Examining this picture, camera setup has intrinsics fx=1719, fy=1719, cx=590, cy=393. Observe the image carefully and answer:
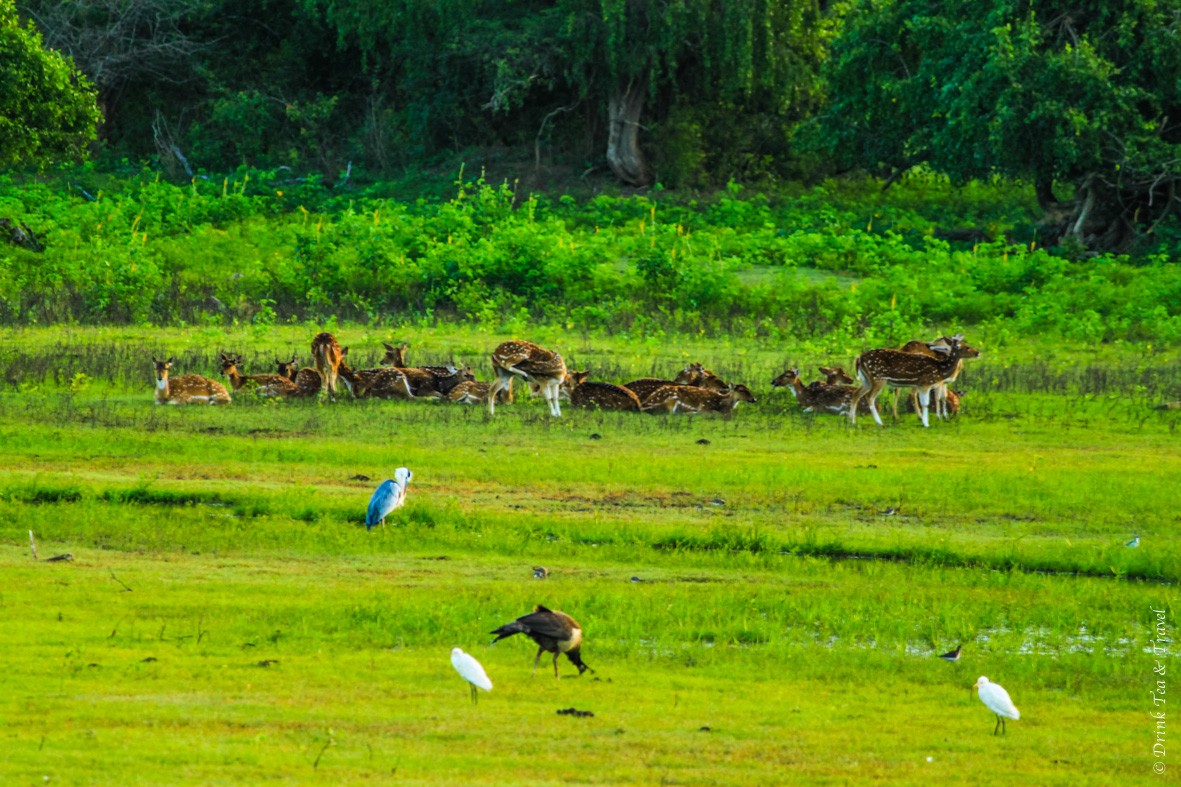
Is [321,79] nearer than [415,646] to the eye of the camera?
No

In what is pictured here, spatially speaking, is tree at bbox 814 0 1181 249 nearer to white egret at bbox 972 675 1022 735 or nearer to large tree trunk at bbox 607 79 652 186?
large tree trunk at bbox 607 79 652 186

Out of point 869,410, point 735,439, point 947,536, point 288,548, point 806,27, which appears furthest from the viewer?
point 806,27

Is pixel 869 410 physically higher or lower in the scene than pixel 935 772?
lower

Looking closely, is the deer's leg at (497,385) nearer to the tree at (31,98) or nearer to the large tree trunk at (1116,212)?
the tree at (31,98)

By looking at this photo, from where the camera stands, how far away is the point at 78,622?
11234 mm

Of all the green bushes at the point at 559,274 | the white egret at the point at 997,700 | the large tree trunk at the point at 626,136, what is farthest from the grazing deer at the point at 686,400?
the large tree trunk at the point at 626,136

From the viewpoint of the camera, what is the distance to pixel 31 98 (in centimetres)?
2678

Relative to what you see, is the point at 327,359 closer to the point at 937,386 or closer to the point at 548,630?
the point at 937,386

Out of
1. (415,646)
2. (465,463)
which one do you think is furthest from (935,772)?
(465,463)

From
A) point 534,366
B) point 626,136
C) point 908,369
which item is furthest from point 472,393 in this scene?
point 626,136

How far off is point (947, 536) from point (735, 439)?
563 centimetres

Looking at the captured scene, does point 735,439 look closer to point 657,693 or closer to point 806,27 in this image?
point 657,693

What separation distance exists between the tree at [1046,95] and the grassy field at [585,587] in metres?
11.5

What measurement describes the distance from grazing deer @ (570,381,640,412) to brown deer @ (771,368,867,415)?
2.15m
